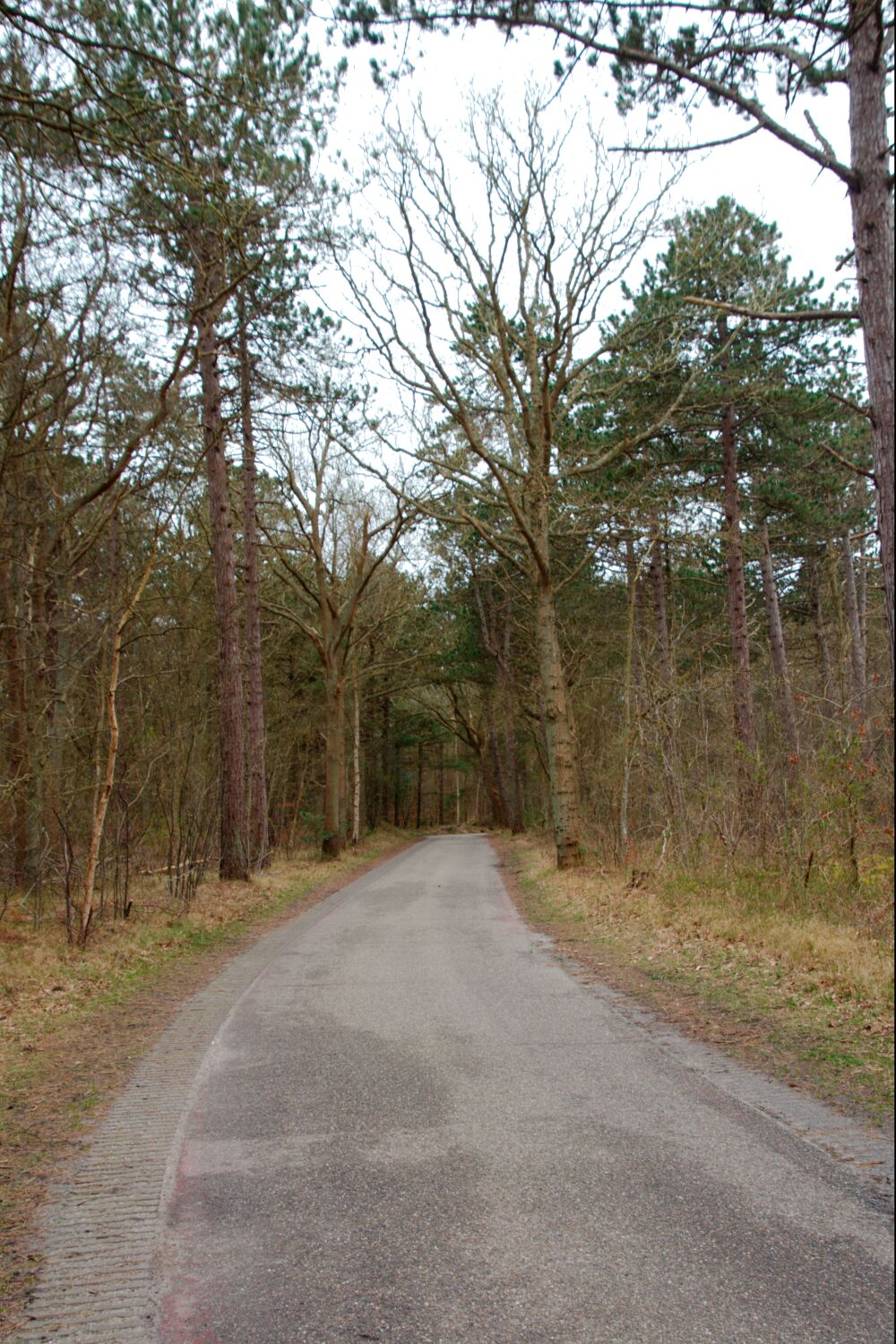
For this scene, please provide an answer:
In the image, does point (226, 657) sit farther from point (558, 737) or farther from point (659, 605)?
point (659, 605)

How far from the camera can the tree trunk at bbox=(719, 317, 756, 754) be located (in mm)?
17031

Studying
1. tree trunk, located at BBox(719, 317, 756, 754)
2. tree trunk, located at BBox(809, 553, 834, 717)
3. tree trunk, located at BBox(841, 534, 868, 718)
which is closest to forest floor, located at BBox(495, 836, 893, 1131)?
tree trunk, located at BBox(719, 317, 756, 754)

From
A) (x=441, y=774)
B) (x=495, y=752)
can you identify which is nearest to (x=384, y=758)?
(x=495, y=752)

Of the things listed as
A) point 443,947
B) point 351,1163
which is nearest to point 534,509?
point 443,947

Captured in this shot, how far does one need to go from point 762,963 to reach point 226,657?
35.2 ft

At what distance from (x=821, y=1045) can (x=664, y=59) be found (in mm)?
5619

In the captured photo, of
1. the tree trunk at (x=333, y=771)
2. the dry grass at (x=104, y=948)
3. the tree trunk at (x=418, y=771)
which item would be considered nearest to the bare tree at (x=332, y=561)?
the tree trunk at (x=333, y=771)

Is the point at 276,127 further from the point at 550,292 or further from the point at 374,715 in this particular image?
the point at 374,715

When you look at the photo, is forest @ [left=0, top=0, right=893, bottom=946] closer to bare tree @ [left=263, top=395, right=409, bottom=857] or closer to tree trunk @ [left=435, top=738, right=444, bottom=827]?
bare tree @ [left=263, top=395, right=409, bottom=857]

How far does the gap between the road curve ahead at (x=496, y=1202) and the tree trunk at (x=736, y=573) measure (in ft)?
38.2

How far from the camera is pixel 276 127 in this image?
7.78 meters

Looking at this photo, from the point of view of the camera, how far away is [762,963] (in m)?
7.78

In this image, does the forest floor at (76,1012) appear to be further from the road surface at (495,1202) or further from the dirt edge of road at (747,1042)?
the dirt edge of road at (747,1042)

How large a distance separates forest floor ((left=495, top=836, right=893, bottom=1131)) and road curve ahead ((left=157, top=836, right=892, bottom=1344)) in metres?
0.53
